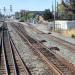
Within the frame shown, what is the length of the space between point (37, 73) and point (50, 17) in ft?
311

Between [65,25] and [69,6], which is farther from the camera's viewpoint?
[69,6]

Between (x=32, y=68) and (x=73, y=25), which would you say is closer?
(x=32, y=68)

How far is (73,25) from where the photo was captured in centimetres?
6350

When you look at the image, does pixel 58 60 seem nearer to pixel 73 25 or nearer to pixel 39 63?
pixel 39 63

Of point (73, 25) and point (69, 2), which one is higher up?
point (69, 2)

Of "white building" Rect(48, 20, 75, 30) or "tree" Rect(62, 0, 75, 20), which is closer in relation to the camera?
"white building" Rect(48, 20, 75, 30)

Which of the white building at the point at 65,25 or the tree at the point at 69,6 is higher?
the tree at the point at 69,6

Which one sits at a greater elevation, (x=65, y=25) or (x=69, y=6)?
(x=69, y=6)

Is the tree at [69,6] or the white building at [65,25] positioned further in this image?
the tree at [69,6]

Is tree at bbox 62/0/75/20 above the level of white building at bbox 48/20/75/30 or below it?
above

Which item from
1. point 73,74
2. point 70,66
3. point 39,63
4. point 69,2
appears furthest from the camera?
point 69,2

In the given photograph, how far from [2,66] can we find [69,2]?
54327mm

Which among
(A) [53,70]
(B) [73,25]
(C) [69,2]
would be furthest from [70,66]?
(C) [69,2]

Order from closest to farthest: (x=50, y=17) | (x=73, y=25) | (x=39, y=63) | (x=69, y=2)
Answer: (x=39, y=63) < (x=73, y=25) < (x=69, y=2) < (x=50, y=17)
